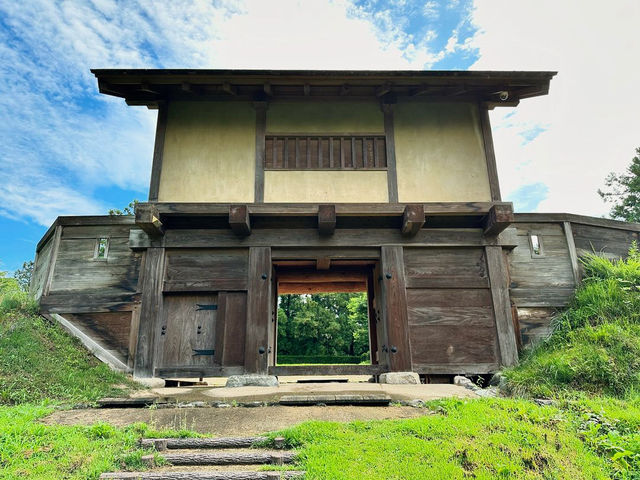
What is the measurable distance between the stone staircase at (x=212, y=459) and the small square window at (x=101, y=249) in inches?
206

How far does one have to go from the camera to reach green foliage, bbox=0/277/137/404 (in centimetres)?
570

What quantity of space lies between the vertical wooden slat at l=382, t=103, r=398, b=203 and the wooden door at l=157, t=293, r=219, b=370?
3816 millimetres

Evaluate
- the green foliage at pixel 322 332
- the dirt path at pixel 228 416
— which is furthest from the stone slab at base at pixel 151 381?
the green foliage at pixel 322 332

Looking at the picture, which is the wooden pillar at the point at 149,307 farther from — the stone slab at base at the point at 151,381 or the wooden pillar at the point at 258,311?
the wooden pillar at the point at 258,311

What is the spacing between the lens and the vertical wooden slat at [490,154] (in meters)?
7.98

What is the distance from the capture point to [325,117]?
833 centimetres

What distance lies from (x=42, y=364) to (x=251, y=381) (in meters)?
3.16

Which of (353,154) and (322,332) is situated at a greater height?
(353,154)

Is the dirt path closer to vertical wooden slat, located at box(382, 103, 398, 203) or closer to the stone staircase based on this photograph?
the stone staircase

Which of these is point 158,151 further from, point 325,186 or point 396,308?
point 396,308

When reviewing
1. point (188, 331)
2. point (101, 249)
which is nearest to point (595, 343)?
point (188, 331)

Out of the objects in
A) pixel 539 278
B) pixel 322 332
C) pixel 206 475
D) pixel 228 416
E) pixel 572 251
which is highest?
pixel 572 251

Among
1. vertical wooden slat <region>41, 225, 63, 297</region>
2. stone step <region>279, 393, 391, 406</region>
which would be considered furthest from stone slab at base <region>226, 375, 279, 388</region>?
vertical wooden slat <region>41, 225, 63, 297</region>

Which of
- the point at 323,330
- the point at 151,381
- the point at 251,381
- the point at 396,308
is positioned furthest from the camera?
the point at 323,330
